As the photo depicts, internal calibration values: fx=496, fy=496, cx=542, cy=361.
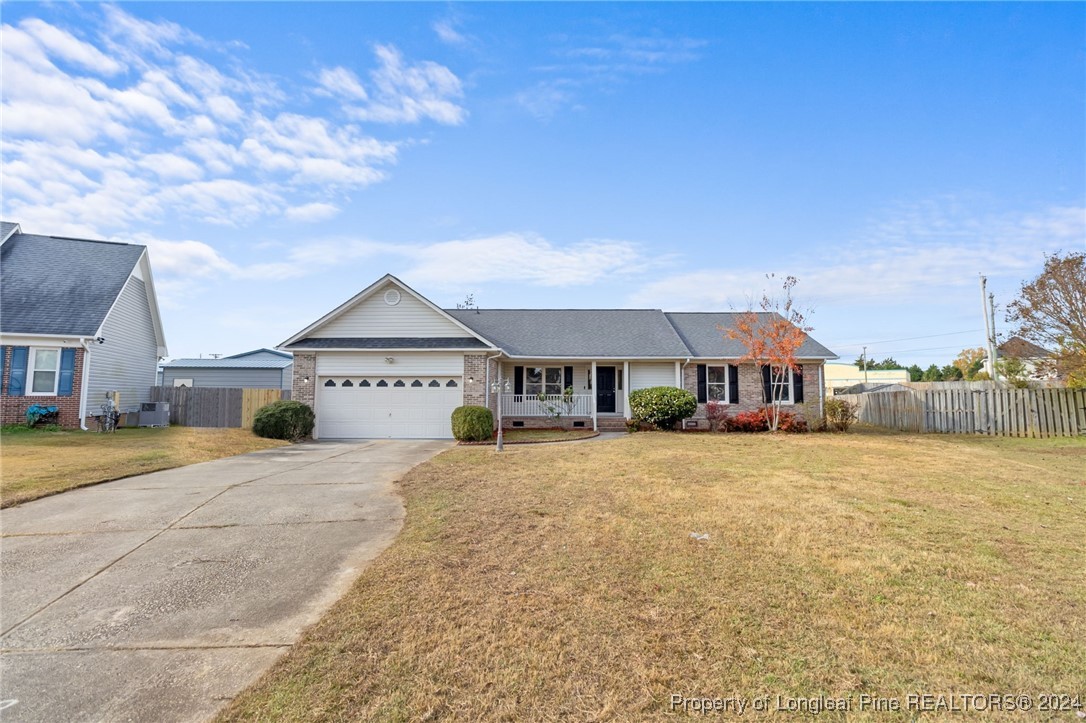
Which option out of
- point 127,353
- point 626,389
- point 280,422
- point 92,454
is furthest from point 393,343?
point 127,353

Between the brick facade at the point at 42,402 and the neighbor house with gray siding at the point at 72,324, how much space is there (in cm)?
3

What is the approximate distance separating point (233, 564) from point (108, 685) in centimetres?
212

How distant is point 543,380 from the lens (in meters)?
21.4

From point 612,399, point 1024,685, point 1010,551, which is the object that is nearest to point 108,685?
point 1024,685

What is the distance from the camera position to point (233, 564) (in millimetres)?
5113

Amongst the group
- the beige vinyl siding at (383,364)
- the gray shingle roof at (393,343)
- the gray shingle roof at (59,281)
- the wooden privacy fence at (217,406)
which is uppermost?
the gray shingle roof at (59,281)

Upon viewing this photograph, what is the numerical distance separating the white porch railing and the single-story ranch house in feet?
0.14

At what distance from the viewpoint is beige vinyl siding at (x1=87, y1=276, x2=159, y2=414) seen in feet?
62.1

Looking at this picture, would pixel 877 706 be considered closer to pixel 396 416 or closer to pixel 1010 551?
pixel 1010 551

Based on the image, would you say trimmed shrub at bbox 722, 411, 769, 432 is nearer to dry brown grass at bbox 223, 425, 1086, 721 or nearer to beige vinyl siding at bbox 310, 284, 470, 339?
beige vinyl siding at bbox 310, 284, 470, 339

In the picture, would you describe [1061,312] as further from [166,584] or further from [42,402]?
[42,402]

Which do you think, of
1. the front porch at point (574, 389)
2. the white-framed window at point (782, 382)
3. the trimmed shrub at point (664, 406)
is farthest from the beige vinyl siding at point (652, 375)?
the white-framed window at point (782, 382)

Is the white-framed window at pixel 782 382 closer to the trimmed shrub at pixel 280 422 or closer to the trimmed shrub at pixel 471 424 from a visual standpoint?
the trimmed shrub at pixel 471 424

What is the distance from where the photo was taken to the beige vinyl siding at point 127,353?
18922mm
